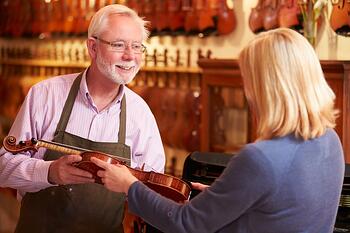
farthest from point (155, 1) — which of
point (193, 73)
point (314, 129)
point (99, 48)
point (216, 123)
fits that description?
point (314, 129)

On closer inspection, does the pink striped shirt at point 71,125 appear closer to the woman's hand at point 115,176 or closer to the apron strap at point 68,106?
the apron strap at point 68,106

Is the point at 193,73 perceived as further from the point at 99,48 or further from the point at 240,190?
the point at 240,190

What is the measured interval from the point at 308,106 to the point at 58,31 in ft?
19.8

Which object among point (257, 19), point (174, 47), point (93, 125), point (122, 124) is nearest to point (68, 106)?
point (93, 125)

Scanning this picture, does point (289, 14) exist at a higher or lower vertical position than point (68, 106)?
higher

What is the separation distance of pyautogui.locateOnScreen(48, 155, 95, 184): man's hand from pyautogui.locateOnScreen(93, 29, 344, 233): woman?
51cm

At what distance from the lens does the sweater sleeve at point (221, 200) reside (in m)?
1.91

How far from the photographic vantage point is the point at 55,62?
310 inches

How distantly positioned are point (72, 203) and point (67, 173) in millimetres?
386

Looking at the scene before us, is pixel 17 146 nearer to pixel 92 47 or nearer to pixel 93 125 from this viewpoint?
pixel 93 125

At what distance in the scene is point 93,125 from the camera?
284 centimetres

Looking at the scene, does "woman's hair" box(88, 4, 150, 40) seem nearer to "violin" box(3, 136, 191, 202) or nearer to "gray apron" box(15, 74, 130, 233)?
"gray apron" box(15, 74, 130, 233)

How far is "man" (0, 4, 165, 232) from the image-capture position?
2.79 meters

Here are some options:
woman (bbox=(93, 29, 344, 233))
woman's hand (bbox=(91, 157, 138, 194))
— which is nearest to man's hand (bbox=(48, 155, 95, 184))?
woman's hand (bbox=(91, 157, 138, 194))
